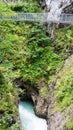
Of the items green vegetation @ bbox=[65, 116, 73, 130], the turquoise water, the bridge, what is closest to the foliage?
green vegetation @ bbox=[65, 116, 73, 130]

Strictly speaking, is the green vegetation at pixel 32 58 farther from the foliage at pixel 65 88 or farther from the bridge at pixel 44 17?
the bridge at pixel 44 17

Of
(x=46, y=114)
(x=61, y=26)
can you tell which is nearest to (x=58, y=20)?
(x=61, y=26)

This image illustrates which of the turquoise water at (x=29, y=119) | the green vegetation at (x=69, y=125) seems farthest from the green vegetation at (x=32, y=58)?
the green vegetation at (x=69, y=125)

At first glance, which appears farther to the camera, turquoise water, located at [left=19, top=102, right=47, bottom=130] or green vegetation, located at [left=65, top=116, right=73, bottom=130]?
turquoise water, located at [left=19, top=102, right=47, bottom=130]

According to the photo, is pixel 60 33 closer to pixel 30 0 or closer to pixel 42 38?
Answer: pixel 42 38

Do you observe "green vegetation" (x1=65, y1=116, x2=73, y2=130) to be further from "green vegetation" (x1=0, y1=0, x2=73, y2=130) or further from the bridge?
the bridge

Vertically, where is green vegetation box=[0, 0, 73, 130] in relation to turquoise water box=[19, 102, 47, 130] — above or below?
above
